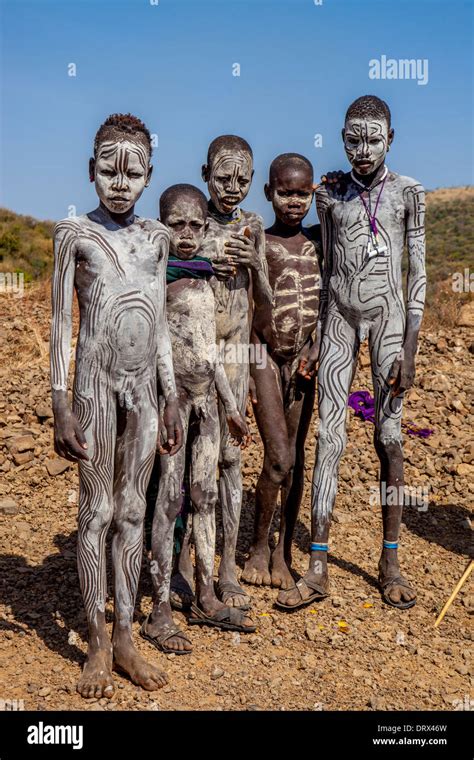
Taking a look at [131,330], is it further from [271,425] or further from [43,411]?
[43,411]

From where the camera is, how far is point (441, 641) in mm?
5047

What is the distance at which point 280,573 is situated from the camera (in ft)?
18.6

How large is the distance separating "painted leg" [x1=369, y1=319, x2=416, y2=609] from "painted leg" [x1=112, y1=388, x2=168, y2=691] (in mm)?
1679

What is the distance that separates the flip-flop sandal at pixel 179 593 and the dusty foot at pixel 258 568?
49 centimetres

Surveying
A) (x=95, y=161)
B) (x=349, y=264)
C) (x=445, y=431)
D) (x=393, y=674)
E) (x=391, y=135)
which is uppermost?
(x=391, y=135)

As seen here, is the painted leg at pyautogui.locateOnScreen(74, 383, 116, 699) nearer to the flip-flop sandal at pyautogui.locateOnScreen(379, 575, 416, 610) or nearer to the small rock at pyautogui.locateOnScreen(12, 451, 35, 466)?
the flip-flop sandal at pyautogui.locateOnScreen(379, 575, 416, 610)

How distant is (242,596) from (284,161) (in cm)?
247

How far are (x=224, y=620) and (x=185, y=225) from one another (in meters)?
2.06

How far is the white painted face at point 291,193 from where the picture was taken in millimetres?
5258

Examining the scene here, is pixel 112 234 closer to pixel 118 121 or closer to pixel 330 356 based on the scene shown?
pixel 118 121

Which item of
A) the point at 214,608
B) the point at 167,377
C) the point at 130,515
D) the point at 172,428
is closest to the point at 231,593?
the point at 214,608

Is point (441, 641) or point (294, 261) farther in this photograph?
point (294, 261)

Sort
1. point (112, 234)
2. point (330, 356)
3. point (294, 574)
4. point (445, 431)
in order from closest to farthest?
point (112, 234)
point (330, 356)
point (294, 574)
point (445, 431)

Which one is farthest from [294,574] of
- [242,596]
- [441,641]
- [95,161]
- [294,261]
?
[95,161]
